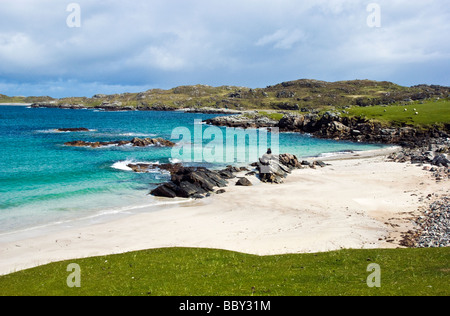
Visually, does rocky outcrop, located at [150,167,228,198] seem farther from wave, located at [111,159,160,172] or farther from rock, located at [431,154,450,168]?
rock, located at [431,154,450,168]

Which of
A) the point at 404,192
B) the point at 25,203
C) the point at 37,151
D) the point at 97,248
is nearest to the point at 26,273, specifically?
the point at 97,248

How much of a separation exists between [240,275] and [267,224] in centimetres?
1420

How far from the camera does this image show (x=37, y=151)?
69250 mm

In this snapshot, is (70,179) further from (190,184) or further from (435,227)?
(435,227)

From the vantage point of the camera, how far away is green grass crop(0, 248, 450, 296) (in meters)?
14.9

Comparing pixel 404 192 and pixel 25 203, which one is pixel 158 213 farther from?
pixel 404 192

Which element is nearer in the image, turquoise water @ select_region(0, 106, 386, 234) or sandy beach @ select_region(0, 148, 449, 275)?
sandy beach @ select_region(0, 148, 449, 275)

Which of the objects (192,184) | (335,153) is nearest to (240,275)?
(192,184)

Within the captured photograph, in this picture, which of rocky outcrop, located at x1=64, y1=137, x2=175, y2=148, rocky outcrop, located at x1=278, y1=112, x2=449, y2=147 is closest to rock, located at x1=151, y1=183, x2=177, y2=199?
rocky outcrop, located at x1=64, y1=137, x2=175, y2=148

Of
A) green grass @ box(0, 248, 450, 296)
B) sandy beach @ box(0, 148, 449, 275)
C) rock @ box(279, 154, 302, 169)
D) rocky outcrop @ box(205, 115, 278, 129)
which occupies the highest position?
rocky outcrop @ box(205, 115, 278, 129)

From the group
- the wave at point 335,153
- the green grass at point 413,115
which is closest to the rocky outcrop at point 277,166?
the wave at point 335,153

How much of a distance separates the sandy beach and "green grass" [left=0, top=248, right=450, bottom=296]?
4161 millimetres

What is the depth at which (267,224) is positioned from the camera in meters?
31.2

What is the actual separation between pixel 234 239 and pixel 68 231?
52.1 ft
